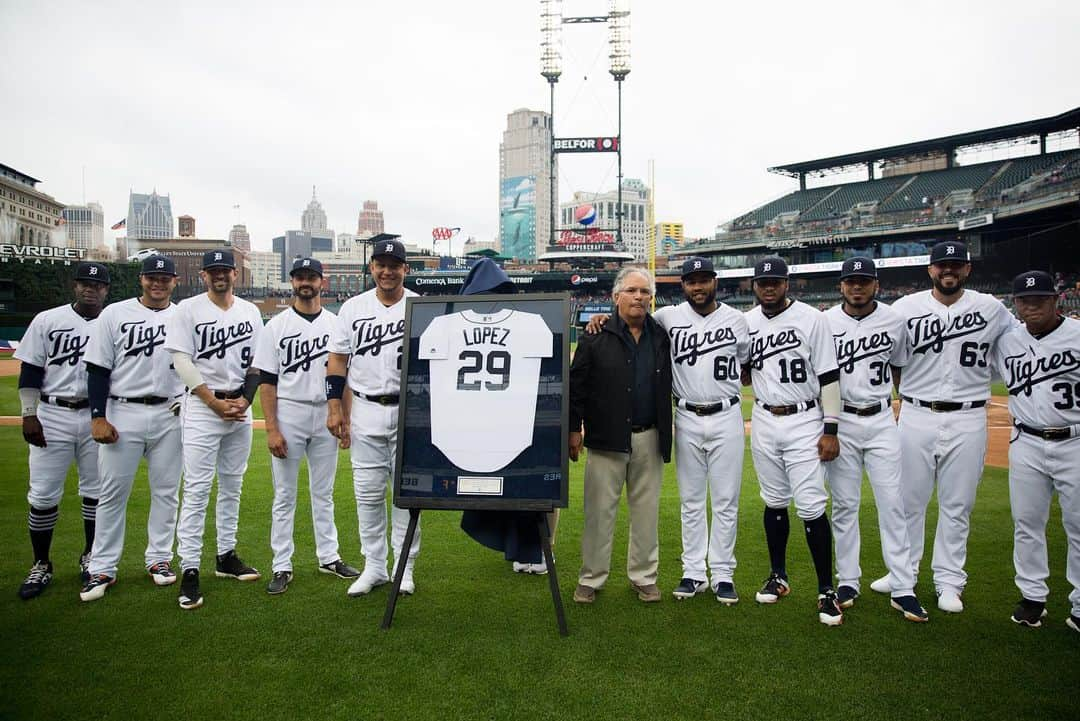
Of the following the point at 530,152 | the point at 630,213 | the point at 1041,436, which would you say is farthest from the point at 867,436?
the point at 530,152

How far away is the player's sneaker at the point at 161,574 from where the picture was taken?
171 inches

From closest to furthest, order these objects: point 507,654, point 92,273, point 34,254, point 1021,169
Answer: point 507,654 < point 92,273 < point 1021,169 < point 34,254

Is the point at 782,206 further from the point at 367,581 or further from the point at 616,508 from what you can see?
the point at 367,581

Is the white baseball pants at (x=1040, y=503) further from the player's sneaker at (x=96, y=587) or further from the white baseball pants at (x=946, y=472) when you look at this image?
the player's sneaker at (x=96, y=587)

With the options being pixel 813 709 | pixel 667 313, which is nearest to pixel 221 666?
pixel 813 709

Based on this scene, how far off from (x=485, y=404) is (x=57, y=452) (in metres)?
3.10

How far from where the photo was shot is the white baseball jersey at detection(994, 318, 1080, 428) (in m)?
3.87

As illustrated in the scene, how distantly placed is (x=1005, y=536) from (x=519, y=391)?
4447mm

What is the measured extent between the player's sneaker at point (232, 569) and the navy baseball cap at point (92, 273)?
2.13 meters

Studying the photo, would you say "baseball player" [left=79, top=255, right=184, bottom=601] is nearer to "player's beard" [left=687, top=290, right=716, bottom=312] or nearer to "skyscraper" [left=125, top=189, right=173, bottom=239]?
"player's beard" [left=687, top=290, right=716, bottom=312]

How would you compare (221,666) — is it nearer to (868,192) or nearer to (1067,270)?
(1067,270)

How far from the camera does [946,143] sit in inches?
1684

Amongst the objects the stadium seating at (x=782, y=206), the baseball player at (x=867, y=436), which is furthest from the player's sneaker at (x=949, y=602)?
the stadium seating at (x=782, y=206)

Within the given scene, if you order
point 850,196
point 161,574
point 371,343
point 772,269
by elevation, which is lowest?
point 161,574
